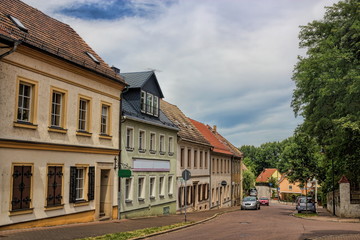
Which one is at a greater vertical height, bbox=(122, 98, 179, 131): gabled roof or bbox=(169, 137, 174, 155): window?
bbox=(122, 98, 179, 131): gabled roof

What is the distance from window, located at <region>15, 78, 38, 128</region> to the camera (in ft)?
52.9

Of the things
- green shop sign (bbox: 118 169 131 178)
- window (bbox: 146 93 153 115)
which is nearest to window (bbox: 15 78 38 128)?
green shop sign (bbox: 118 169 131 178)

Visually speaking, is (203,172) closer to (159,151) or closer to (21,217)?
(159,151)

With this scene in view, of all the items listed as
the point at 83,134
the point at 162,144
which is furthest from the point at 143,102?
the point at 83,134

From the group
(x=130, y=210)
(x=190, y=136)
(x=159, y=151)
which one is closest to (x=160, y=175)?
(x=159, y=151)

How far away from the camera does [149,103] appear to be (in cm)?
2880

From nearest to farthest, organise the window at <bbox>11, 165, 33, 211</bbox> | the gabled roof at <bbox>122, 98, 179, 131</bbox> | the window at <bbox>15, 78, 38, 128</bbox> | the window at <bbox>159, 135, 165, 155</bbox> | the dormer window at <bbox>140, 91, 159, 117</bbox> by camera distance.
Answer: the window at <bbox>11, 165, 33, 211</bbox> → the window at <bbox>15, 78, 38, 128</bbox> → the gabled roof at <bbox>122, 98, 179, 131</bbox> → the dormer window at <bbox>140, 91, 159, 117</bbox> → the window at <bbox>159, 135, 165, 155</bbox>

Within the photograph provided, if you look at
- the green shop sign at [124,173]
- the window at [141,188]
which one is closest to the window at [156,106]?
the window at [141,188]

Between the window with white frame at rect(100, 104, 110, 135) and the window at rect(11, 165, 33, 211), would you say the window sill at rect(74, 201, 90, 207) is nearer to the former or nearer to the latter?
the window at rect(11, 165, 33, 211)

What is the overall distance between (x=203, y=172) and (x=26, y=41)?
27.9m

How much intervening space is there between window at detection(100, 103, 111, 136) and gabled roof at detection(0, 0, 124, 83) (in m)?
1.57

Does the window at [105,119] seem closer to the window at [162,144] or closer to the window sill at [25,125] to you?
Answer: the window sill at [25,125]

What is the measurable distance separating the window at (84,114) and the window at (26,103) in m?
3.46

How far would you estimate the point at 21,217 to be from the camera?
15.9 meters
